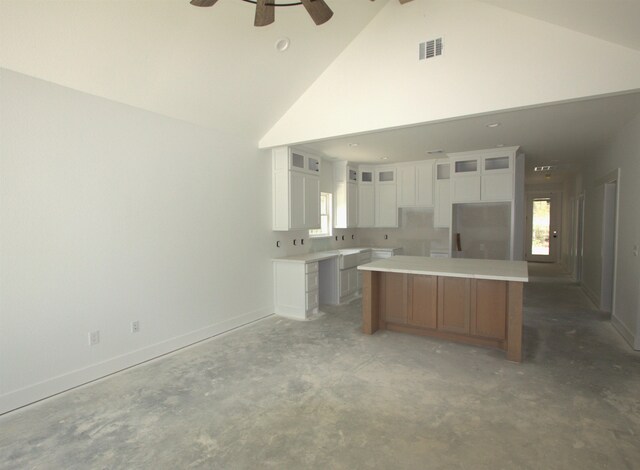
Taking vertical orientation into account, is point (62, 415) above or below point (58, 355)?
below

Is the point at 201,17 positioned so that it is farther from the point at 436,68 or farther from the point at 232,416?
the point at 232,416

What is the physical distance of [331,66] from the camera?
4.05 m

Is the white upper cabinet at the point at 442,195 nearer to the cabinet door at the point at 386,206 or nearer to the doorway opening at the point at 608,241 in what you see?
the cabinet door at the point at 386,206

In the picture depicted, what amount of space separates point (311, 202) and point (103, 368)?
3.40m

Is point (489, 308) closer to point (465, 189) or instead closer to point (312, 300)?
point (312, 300)

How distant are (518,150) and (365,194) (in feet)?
9.05

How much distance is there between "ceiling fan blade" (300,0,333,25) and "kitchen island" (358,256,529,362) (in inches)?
99.5

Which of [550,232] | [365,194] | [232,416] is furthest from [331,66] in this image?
[550,232]

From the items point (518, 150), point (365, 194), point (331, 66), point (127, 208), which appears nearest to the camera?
point (127, 208)

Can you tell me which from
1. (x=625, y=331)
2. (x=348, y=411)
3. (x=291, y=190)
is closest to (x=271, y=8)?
(x=348, y=411)

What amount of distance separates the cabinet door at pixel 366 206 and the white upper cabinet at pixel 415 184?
57cm

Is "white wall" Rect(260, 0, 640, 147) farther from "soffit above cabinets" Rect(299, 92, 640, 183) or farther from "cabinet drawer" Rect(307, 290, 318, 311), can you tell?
"cabinet drawer" Rect(307, 290, 318, 311)

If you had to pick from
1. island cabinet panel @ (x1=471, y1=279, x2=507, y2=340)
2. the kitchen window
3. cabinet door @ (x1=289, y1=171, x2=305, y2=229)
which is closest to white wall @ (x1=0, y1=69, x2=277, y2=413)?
cabinet door @ (x1=289, y1=171, x2=305, y2=229)

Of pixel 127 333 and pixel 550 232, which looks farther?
pixel 550 232
